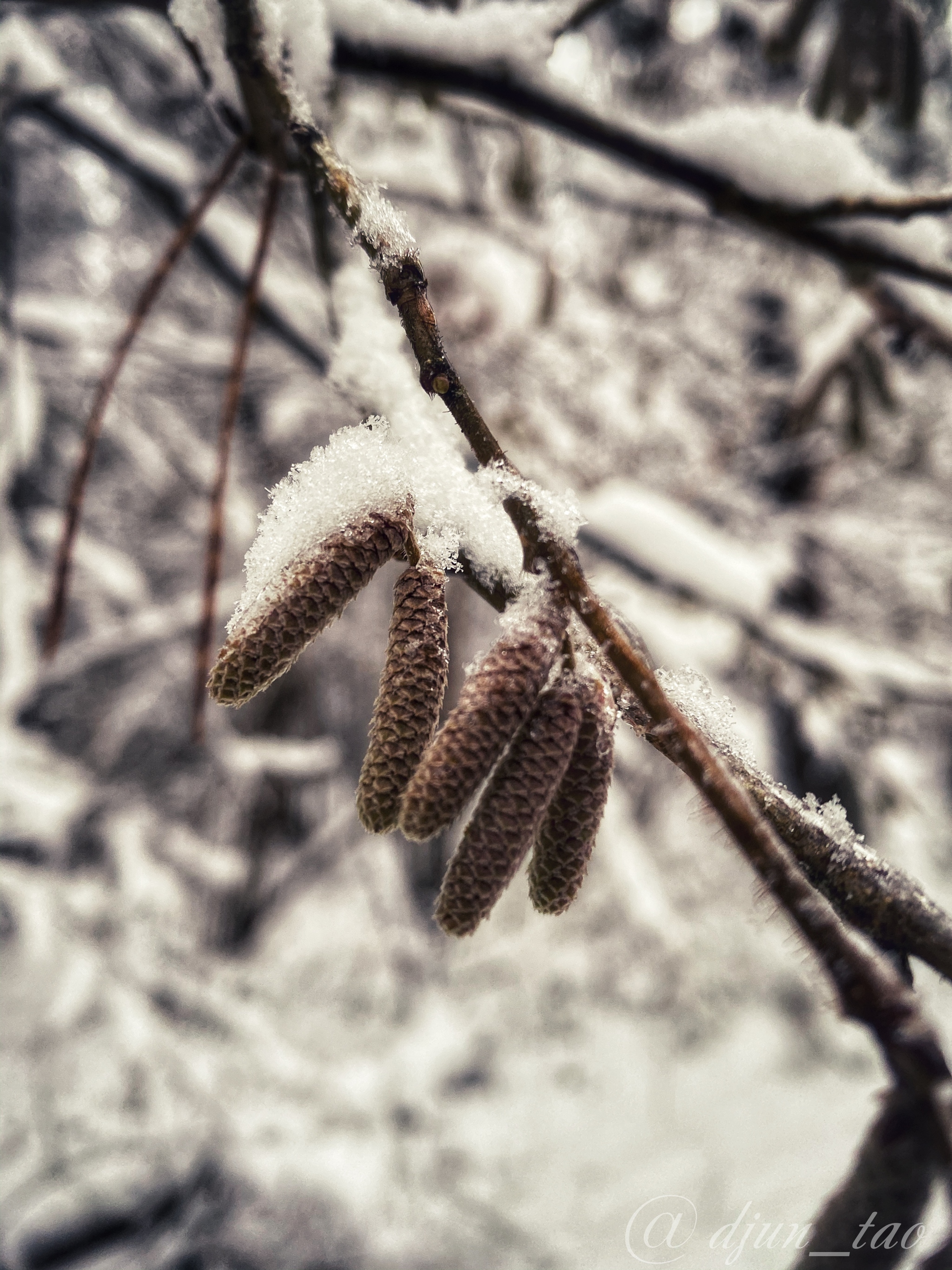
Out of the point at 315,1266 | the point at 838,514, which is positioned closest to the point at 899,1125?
the point at 315,1266

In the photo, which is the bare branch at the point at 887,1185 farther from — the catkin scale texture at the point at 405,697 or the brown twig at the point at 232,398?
the brown twig at the point at 232,398

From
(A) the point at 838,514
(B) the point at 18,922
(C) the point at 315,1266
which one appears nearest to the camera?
(B) the point at 18,922

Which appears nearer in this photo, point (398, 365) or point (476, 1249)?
point (398, 365)

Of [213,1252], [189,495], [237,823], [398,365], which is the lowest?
[213,1252]

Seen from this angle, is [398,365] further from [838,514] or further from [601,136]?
[838,514]

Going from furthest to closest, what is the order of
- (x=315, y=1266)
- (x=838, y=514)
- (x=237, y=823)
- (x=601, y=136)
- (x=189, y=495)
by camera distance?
(x=237, y=823) → (x=189, y=495) → (x=838, y=514) → (x=315, y=1266) → (x=601, y=136)

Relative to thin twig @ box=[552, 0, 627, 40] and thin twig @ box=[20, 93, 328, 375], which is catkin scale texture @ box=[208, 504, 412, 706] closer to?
thin twig @ box=[552, 0, 627, 40]

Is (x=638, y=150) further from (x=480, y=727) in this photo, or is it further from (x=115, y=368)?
(x=480, y=727)

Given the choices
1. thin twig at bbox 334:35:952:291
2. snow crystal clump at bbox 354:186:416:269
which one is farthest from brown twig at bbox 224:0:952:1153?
thin twig at bbox 334:35:952:291

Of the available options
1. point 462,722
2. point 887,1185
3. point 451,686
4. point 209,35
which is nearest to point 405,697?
point 462,722
